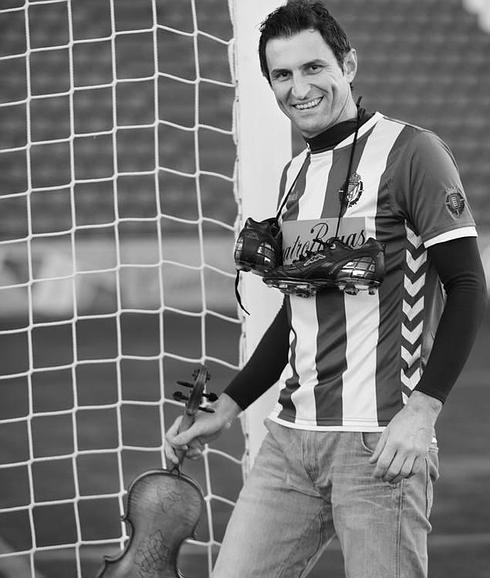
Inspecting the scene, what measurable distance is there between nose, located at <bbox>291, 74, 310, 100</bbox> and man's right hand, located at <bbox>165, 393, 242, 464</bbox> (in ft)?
1.88

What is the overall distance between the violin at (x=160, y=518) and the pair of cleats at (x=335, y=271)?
254mm

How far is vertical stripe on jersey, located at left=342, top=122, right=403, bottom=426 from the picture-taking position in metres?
1.70

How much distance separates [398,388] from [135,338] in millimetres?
7597

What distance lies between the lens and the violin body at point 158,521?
6.29 feet

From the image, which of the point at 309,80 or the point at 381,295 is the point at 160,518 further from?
the point at 309,80

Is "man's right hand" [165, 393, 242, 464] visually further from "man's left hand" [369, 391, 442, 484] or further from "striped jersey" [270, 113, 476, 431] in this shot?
"man's left hand" [369, 391, 442, 484]

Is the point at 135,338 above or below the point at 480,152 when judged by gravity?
below

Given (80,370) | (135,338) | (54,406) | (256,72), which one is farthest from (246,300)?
(135,338)

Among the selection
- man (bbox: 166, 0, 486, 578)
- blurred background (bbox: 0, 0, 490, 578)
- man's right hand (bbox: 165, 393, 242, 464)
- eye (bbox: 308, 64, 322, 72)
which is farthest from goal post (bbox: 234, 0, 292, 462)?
blurred background (bbox: 0, 0, 490, 578)

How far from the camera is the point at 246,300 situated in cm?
241

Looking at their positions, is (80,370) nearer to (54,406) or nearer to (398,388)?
(54,406)

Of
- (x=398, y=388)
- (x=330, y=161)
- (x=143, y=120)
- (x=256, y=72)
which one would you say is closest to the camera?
(x=398, y=388)

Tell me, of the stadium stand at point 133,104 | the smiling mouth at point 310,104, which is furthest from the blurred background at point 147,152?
the smiling mouth at point 310,104

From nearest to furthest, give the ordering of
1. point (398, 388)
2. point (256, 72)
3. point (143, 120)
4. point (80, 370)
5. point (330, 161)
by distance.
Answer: point (398, 388) < point (330, 161) < point (256, 72) < point (80, 370) < point (143, 120)
